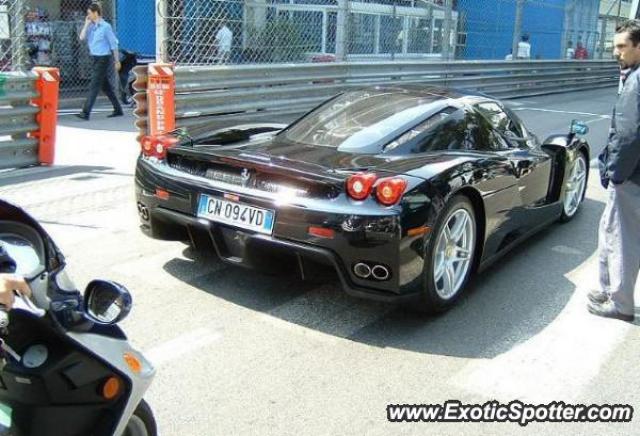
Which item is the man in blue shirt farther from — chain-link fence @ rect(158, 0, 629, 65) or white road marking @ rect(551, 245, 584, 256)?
white road marking @ rect(551, 245, 584, 256)

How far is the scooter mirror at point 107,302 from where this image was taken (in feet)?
6.90

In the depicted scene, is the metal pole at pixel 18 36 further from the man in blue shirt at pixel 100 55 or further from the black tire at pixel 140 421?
the black tire at pixel 140 421

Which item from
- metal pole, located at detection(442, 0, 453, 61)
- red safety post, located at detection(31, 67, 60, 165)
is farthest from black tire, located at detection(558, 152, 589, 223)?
metal pole, located at detection(442, 0, 453, 61)

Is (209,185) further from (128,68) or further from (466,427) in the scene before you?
(128,68)

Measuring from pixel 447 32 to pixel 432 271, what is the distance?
11.6 meters

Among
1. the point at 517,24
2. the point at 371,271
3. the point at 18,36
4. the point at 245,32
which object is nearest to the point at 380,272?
the point at 371,271

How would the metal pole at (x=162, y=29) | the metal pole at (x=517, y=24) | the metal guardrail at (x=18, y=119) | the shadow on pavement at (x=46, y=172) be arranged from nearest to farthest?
the shadow on pavement at (x=46, y=172)
the metal guardrail at (x=18, y=119)
the metal pole at (x=162, y=29)
the metal pole at (x=517, y=24)

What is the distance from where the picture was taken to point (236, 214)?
13.0 feet

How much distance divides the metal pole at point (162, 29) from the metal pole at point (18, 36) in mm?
1550

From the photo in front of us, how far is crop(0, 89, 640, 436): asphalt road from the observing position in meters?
3.12

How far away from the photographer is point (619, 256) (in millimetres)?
4184

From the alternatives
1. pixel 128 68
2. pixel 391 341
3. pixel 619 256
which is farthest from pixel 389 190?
pixel 128 68

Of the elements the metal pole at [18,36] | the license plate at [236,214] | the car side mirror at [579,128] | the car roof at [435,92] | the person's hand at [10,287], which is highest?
the metal pole at [18,36]

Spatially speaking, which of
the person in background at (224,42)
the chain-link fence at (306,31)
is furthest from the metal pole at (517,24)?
the person in background at (224,42)
